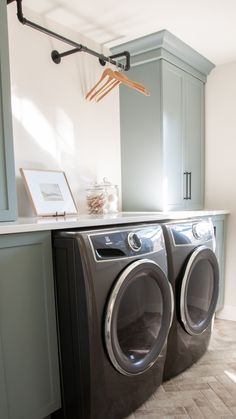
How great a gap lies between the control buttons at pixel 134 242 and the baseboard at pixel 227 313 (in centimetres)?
177

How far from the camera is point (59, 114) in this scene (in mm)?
2131

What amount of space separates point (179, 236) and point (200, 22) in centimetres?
146

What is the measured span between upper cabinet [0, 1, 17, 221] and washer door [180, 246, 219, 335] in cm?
106

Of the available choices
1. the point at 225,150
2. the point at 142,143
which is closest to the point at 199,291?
the point at 142,143

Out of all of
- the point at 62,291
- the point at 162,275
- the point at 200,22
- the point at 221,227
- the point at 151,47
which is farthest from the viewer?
the point at 221,227

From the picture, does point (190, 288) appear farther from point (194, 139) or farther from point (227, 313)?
point (194, 139)

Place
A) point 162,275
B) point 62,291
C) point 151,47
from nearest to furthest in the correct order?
point 62,291 → point 162,275 → point 151,47

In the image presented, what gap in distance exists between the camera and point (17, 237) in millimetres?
1267

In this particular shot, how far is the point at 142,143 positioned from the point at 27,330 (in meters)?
1.72

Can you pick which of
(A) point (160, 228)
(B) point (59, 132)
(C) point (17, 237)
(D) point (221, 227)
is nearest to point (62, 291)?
(C) point (17, 237)

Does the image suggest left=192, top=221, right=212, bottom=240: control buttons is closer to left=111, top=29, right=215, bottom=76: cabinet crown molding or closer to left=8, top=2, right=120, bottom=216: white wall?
left=8, top=2, right=120, bottom=216: white wall

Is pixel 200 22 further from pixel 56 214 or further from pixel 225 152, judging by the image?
pixel 56 214

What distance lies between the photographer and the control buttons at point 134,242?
58.3 inches

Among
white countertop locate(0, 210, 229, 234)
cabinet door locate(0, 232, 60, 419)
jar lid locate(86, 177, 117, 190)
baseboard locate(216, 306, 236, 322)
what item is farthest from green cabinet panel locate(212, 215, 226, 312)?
Answer: cabinet door locate(0, 232, 60, 419)
